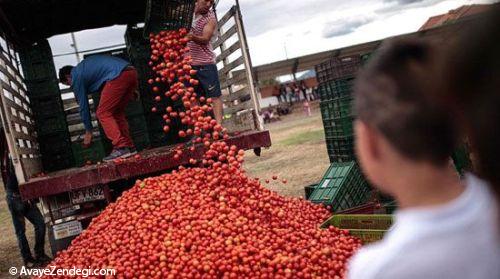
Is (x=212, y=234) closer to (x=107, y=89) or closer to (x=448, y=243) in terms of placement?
(x=107, y=89)

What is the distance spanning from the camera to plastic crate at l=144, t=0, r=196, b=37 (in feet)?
20.9

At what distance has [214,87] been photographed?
625 cm

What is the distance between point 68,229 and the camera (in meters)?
5.60

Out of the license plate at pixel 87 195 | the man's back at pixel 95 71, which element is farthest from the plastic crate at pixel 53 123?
the license plate at pixel 87 195

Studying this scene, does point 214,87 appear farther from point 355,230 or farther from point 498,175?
point 498,175

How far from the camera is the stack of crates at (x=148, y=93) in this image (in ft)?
26.0

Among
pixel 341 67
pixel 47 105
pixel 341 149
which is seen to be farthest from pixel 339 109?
pixel 47 105

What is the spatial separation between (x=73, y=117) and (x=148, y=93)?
1.35 meters

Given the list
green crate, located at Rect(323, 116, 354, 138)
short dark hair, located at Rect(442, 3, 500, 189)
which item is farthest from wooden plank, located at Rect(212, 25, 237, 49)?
short dark hair, located at Rect(442, 3, 500, 189)

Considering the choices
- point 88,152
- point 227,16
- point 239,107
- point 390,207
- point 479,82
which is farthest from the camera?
point 88,152

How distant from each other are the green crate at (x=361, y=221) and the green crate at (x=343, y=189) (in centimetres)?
94

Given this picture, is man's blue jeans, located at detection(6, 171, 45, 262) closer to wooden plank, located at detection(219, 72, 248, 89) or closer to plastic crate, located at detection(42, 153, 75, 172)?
plastic crate, located at detection(42, 153, 75, 172)

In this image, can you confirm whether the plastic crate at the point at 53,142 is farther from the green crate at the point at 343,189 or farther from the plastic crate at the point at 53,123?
the green crate at the point at 343,189

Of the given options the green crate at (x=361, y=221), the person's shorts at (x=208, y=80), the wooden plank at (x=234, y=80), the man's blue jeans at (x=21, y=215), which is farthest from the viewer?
the wooden plank at (x=234, y=80)
